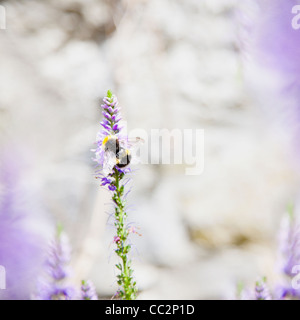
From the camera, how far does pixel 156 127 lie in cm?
77

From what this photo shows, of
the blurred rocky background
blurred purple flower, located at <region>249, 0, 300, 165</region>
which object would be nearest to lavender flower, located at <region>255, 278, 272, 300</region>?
the blurred rocky background

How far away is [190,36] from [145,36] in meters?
0.10

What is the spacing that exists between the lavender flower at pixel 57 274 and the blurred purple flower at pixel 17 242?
0.23 feet

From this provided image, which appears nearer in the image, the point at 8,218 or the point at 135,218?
the point at 8,218

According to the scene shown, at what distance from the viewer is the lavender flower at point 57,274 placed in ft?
1.59

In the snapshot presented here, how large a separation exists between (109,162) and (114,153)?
0.01m

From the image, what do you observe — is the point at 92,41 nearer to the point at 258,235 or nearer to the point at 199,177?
the point at 199,177

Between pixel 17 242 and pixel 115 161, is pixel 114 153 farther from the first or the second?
pixel 17 242

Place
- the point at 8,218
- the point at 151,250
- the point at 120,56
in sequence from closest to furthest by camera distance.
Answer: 1. the point at 8,218
2. the point at 151,250
3. the point at 120,56

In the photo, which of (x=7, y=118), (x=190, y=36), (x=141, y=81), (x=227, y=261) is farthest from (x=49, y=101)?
(x=227, y=261)

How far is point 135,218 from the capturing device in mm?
700

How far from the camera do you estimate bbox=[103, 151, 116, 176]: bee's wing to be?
0.44 meters

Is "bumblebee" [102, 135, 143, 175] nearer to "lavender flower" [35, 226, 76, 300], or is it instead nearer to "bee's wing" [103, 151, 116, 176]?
"bee's wing" [103, 151, 116, 176]

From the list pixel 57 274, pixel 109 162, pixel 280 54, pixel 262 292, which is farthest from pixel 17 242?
pixel 280 54
